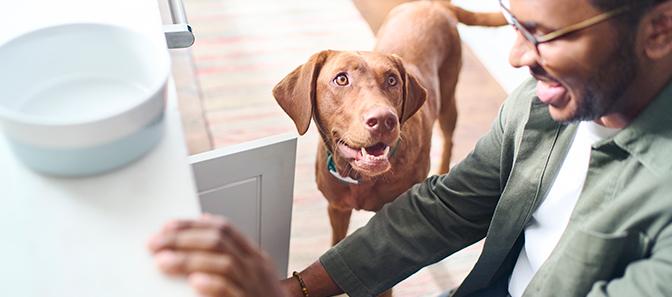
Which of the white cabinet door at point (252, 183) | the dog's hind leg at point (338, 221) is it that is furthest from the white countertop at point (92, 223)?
the dog's hind leg at point (338, 221)

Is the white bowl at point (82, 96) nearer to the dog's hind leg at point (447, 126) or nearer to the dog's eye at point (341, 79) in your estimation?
the dog's eye at point (341, 79)

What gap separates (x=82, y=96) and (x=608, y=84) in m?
0.64

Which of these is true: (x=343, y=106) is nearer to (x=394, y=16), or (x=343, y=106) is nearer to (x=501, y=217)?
(x=501, y=217)

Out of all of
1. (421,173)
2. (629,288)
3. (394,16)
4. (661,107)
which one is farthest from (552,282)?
(394,16)

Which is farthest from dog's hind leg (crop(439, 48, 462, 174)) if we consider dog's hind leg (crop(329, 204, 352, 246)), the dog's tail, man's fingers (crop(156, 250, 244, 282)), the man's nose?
man's fingers (crop(156, 250, 244, 282))

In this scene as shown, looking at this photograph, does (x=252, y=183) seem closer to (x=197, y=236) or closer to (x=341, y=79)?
(x=341, y=79)

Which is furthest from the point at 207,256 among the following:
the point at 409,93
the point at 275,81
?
the point at 275,81

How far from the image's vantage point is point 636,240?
2.90 ft

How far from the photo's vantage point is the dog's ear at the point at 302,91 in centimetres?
126

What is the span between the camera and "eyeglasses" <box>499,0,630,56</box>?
81 centimetres

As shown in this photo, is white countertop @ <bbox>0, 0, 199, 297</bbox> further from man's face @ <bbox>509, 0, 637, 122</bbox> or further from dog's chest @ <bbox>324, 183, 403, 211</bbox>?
dog's chest @ <bbox>324, 183, 403, 211</bbox>

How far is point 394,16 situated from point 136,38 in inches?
40.0

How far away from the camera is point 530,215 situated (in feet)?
3.59

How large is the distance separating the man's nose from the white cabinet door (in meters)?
0.44
